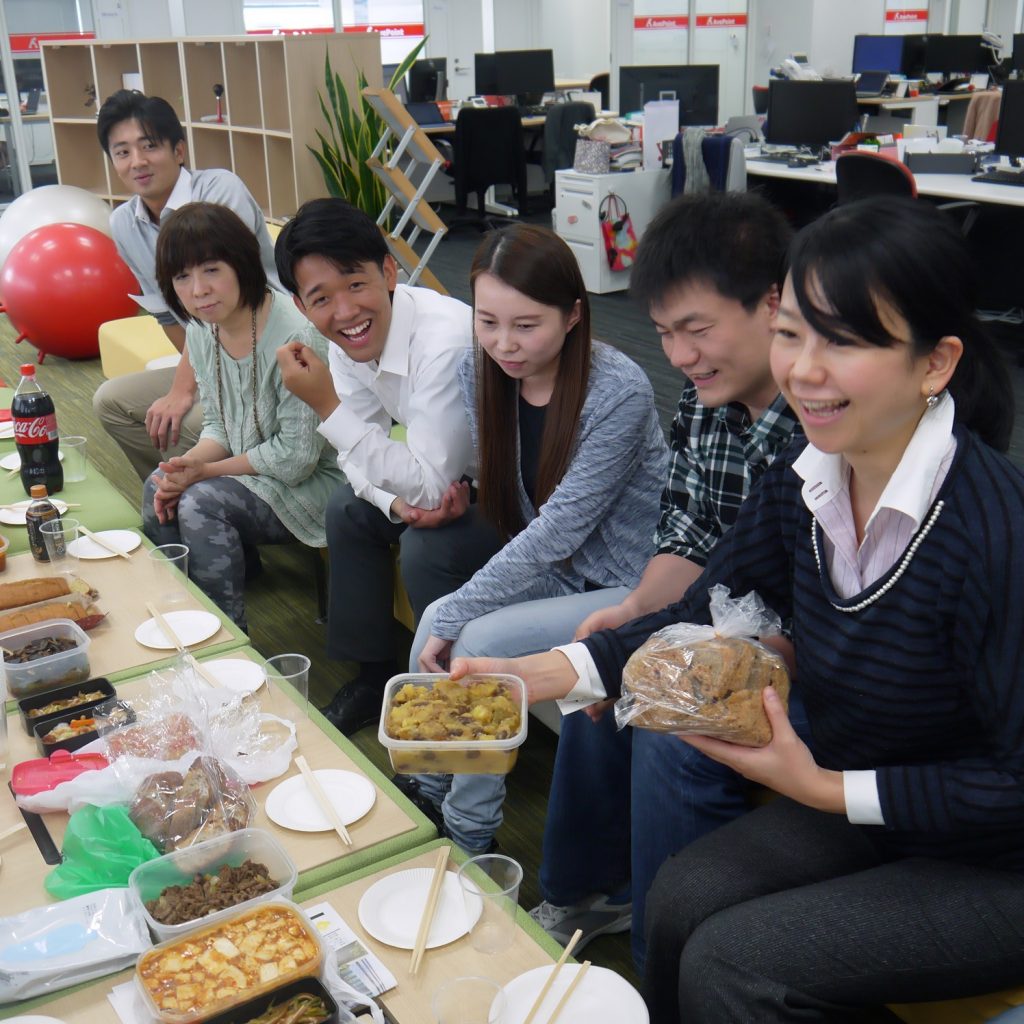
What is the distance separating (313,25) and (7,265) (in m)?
6.11

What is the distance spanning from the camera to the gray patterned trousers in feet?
8.63

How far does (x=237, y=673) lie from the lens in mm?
1661

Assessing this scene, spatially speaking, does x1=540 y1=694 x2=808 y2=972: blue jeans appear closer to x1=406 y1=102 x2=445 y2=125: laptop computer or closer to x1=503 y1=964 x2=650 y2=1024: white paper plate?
x1=503 y1=964 x2=650 y2=1024: white paper plate

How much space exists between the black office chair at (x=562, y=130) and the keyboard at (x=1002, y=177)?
384 centimetres

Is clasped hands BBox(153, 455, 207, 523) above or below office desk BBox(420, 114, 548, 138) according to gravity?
below

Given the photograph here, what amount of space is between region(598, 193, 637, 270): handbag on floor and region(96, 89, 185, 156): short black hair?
309cm

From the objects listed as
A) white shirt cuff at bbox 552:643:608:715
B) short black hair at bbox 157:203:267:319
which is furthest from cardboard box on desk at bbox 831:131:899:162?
white shirt cuff at bbox 552:643:608:715

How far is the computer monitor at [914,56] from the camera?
9.01 m

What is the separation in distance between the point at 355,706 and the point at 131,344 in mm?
2467

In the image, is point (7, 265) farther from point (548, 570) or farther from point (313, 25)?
point (313, 25)

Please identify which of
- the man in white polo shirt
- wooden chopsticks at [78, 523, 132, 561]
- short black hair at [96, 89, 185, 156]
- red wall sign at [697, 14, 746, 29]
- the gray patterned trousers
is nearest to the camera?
wooden chopsticks at [78, 523, 132, 561]

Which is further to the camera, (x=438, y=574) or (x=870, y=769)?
(x=438, y=574)

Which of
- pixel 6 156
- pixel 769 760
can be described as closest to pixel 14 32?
pixel 6 156

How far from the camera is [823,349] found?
45.5 inches
